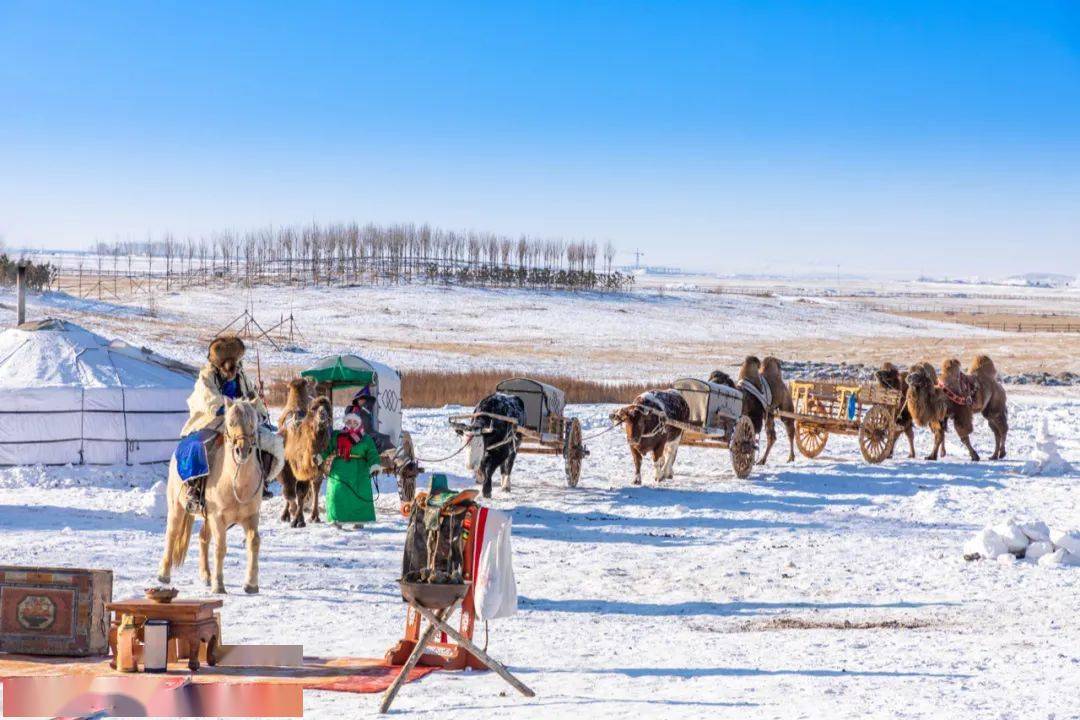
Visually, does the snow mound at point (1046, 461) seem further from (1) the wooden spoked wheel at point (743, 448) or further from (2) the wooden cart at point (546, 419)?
(2) the wooden cart at point (546, 419)

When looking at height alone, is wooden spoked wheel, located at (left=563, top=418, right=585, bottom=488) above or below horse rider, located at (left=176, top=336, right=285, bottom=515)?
below

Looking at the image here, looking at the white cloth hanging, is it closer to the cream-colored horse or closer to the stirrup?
the cream-colored horse

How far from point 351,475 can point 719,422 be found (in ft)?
20.0

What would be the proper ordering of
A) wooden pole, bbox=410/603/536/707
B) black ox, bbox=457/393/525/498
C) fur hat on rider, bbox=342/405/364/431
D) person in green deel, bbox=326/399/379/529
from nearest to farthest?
wooden pole, bbox=410/603/536/707 → person in green deel, bbox=326/399/379/529 → fur hat on rider, bbox=342/405/364/431 → black ox, bbox=457/393/525/498

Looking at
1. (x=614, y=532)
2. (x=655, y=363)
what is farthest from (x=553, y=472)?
(x=655, y=363)

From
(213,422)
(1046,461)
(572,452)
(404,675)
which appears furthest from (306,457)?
(1046,461)

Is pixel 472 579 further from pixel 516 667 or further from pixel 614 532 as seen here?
pixel 614 532

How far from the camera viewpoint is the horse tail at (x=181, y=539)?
12031 millimetres

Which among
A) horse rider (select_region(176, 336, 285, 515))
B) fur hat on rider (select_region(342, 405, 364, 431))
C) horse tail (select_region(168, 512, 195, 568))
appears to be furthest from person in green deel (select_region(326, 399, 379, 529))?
horse tail (select_region(168, 512, 195, 568))

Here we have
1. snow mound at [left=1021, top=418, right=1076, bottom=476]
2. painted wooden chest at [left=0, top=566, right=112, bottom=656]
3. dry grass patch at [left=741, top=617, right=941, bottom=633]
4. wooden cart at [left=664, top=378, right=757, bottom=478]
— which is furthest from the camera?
snow mound at [left=1021, top=418, right=1076, bottom=476]

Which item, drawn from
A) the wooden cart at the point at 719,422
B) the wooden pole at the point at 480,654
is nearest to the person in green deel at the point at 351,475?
the wooden cart at the point at 719,422

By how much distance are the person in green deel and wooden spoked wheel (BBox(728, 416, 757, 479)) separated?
6247mm

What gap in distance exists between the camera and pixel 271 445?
39.5ft

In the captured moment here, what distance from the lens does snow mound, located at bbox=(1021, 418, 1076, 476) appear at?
1989 centimetres
